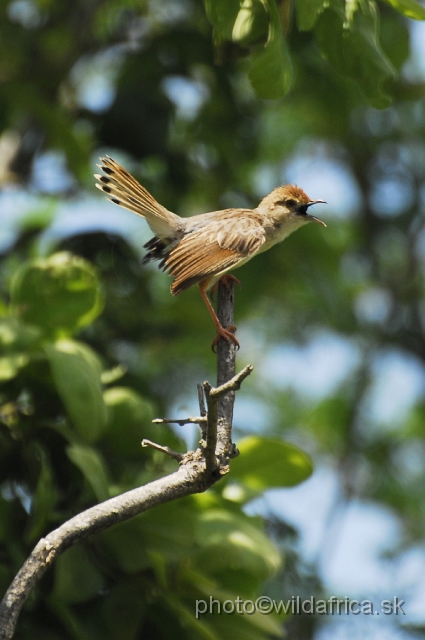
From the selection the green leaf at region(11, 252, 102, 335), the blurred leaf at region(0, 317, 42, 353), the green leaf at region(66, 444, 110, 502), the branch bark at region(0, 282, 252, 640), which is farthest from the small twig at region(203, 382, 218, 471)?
the green leaf at region(11, 252, 102, 335)

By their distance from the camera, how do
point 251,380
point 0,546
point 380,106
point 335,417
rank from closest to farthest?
1. point 380,106
2. point 0,546
3. point 335,417
4. point 251,380

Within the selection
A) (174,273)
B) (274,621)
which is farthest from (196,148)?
(274,621)

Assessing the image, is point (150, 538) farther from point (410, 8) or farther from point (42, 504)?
point (410, 8)

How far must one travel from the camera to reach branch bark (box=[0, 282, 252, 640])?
1.55m

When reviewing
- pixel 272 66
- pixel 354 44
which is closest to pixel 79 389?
pixel 272 66

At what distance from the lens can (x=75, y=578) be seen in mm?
2334

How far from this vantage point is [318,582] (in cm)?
379

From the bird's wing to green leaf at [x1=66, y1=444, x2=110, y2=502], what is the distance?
82 cm

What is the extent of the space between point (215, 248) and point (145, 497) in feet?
6.17

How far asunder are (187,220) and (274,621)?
6.49ft

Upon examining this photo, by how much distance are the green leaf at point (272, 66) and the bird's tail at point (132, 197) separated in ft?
5.41

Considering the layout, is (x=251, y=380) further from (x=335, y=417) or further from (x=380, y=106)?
(x=380, y=106)

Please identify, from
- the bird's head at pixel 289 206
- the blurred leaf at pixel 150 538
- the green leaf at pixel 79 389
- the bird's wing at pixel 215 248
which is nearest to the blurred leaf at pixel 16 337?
the green leaf at pixel 79 389

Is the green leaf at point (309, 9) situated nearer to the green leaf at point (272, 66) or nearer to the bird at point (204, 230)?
the green leaf at point (272, 66)
